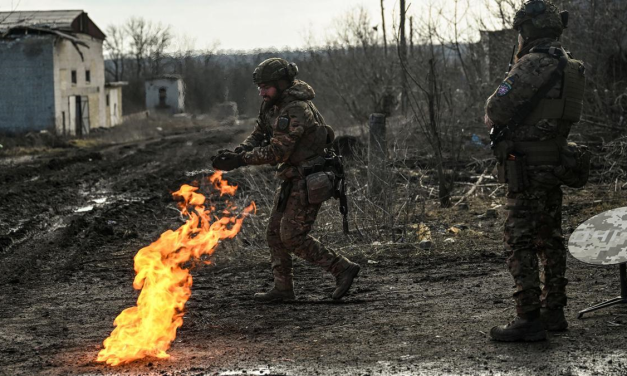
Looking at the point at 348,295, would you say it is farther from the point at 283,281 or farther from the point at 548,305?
the point at 548,305

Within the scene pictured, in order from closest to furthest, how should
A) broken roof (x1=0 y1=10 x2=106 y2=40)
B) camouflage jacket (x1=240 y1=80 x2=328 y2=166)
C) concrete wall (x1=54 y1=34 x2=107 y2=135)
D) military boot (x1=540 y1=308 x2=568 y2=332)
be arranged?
military boot (x1=540 y1=308 x2=568 y2=332) < camouflage jacket (x1=240 y1=80 x2=328 y2=166) < concrete wall (x1=54 y1=34 x2=107 y2=135) < broken roof (x1=0 y1=10 x2=106 y2=40)

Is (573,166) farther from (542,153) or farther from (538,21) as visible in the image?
(538,21)

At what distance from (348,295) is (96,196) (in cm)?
1034

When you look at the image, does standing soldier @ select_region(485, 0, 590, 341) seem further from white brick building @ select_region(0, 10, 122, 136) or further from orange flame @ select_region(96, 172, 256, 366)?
white brick building @ select_region(0, 10, 122, 136)

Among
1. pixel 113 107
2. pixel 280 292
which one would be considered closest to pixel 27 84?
pixel 113 107

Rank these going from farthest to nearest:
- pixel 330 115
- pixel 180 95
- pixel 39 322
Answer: pixel 180 95
pixel 330 115
pixel 39 322

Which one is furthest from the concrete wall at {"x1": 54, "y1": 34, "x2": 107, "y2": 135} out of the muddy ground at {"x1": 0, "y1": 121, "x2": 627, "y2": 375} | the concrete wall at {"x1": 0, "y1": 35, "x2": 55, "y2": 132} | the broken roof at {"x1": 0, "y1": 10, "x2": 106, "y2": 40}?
the muddy ground at {"x1": 0, "y1": 121, "x2": 627, "y2": 375}

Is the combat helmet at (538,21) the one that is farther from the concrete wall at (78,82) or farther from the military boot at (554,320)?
the concrete wall at (78,82)

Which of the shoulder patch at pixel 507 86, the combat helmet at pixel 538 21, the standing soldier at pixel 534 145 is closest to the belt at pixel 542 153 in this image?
the standing soldier at pixel 534 145

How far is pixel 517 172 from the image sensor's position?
17.4 ft

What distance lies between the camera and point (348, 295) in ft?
23.0

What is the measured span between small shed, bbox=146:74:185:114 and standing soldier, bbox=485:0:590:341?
66033mm

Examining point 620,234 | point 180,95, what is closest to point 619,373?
point 620,234

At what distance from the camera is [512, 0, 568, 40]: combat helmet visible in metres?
5.30
